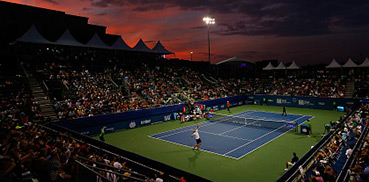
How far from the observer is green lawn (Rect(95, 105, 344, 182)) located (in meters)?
12.4

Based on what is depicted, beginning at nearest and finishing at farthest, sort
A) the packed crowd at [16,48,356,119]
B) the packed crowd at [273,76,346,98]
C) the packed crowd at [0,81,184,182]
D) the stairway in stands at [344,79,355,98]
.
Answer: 1. the packed crowd at [0,81,184,182]
2. the packed crowd at [16,48,356,119]
3. the stairway in stands at [344,79,355,98]
4. the packed crowd at [273,76,346,98]

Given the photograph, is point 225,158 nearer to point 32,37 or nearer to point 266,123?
point 266,123

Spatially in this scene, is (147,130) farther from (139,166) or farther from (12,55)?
(12,55)

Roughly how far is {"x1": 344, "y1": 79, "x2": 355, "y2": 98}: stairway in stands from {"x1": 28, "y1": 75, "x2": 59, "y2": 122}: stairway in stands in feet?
131

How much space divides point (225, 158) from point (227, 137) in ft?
16.5

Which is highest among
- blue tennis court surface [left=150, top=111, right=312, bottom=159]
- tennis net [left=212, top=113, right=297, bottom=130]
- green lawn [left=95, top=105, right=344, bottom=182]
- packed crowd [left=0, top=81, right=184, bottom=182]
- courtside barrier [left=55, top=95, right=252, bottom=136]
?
packed crowd [left=0, top=81, right=184, bottom=182]

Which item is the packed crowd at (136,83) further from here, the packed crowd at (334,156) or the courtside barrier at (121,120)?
the packed crowd at (334,156)

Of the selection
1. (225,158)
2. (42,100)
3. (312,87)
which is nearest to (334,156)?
(225,158)

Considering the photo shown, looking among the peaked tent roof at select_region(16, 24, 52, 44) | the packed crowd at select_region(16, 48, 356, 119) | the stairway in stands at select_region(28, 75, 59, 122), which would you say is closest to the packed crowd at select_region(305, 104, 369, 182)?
the packed crowd at select_region(16, 48, 356, 119)

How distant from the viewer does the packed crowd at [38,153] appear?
5.37 m

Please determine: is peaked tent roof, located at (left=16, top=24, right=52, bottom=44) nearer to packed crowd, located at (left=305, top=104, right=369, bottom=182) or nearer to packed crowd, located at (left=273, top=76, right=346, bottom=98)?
packed crowd, located at (left=305, top=104, right=369, bottom=182)

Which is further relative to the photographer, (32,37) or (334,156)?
(32,37)

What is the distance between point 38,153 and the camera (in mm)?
8781

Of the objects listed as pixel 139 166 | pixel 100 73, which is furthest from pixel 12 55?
pixel 139 166
